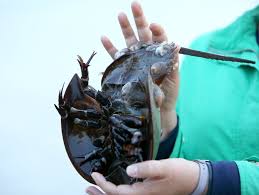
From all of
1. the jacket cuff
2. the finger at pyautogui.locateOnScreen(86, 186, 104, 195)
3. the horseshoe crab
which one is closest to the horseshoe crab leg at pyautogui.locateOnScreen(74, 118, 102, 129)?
the horseshoe crab

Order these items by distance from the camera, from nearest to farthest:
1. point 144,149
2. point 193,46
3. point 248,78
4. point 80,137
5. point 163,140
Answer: point 144,149
point 80,137
point 163,140
point 248,78
point 193,46

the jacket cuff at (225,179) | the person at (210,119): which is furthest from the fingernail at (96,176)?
the jacket cuff at (225,179)

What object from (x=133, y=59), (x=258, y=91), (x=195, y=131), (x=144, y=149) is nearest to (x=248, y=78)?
(x=258, y=91)

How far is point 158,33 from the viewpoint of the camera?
2.81 feet

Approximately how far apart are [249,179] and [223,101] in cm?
27

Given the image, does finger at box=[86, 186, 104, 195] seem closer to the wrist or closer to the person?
the person

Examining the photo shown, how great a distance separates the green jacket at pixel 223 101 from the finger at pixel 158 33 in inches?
8.9

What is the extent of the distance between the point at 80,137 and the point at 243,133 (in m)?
0.39

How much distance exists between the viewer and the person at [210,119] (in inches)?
28.2

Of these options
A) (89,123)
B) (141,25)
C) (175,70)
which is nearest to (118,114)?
(89,123)

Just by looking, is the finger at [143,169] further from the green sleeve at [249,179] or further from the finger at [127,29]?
the finger at [127,29]

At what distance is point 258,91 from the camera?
3.15 ft

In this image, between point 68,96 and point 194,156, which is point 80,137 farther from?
point 194,156

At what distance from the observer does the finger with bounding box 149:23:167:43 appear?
0.85 meters
